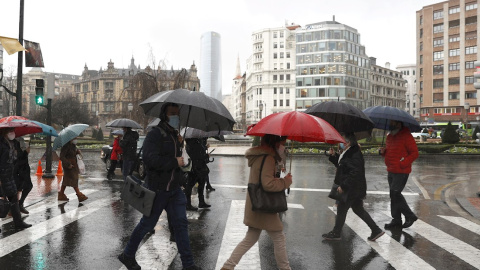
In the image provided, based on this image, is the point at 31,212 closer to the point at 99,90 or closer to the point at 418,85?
the point at 418,85

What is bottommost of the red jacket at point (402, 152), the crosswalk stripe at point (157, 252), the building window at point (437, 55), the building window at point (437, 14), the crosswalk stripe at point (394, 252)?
the crosswalk stripe at point (394, 252)

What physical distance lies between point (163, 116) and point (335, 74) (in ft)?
296

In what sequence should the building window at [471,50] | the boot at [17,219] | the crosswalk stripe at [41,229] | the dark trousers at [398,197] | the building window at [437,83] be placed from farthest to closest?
the building window at [437,83], the building window at [471,50], the dark trousers at [398,197], the boot at [17,219], the crosswalk stripe at [41,229]

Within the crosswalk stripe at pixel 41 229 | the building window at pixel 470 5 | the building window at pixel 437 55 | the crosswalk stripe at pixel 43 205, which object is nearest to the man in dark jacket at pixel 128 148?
the crosswalk stripe at pixel 43 205

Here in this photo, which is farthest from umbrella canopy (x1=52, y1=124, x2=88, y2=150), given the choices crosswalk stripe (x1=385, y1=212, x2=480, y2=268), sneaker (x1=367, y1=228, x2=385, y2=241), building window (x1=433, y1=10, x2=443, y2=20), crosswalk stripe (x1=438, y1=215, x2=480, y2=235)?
building window (x1=433, y1=10, x2=443, y2=20)

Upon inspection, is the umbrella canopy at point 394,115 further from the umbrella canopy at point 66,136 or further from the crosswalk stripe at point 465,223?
the umbrella canopy at point 66,136

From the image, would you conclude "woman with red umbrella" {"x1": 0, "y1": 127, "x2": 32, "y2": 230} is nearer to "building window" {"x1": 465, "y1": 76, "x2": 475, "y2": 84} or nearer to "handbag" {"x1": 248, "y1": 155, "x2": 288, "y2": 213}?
"handbag" {"x1": 248, "y1": 155, "x2": 288, "y2": 213}

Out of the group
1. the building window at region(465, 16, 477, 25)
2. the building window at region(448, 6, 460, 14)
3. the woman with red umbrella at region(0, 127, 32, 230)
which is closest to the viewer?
the woman with red umbrella at region(0, 127, 32, 230)

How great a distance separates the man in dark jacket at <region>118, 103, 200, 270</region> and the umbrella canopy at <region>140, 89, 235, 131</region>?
1.39 ft

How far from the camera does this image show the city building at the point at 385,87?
108438mm

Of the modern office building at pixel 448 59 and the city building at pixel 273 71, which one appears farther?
the city building at pixel 273 71

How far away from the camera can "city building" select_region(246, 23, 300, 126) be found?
106 m

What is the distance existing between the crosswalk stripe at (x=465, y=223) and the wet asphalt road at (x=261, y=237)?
0.02 m

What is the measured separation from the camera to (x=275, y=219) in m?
4.13
